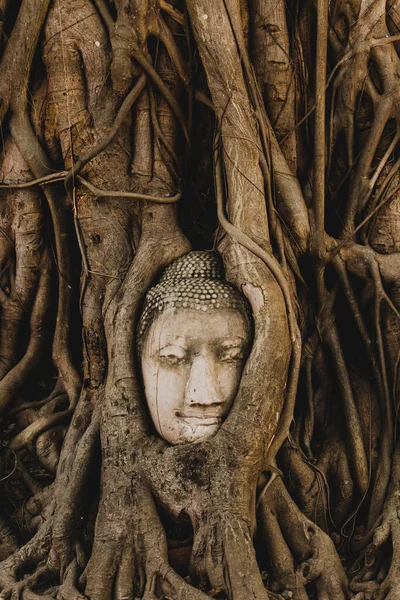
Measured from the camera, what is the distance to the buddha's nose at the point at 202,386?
11.8 ft

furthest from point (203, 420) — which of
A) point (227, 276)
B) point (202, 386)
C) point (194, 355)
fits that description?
point (227, 276)

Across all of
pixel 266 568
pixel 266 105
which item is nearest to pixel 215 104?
pixel 266 105

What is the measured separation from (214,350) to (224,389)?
0.18 metres

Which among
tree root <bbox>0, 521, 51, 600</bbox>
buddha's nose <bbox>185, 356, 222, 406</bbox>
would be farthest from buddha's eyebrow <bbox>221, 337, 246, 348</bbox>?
tree root <bbox>0, 521, 51, 600</bbox>

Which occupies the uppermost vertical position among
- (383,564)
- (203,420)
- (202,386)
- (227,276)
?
(227,276)

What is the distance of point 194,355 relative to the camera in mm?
3666

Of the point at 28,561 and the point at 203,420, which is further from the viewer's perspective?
the point at 28,561

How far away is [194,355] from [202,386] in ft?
0.52

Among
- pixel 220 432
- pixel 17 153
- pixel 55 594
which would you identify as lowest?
pixel 55 594

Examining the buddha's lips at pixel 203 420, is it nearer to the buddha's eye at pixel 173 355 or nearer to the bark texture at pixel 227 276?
the bark texture at pixel 227 276

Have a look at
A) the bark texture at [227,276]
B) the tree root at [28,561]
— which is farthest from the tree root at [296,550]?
the tree root at [28,561]

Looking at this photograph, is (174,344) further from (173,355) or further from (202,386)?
(202,386)

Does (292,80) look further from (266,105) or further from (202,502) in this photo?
(202,502)

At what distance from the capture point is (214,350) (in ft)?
12.0
